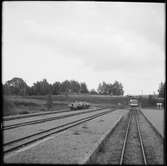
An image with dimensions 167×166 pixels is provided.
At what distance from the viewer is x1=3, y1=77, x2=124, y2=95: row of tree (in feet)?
381

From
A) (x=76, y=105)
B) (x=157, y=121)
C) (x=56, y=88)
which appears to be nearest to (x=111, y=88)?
(x=56, y=88)

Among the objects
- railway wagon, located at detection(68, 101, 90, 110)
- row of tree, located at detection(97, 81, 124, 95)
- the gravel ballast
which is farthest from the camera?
row of tree, located at detection(97, 81, 124, 95)

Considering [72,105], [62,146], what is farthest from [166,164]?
[72,105]

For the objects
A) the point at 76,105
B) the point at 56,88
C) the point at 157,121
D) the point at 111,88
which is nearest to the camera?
the point at 157,121

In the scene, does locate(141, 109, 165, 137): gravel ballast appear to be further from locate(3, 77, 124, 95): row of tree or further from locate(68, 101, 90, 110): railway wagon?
locate(3, 77, 124, 95): row of tree

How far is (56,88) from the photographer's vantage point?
4811 inches

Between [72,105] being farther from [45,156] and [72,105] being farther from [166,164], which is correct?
[166,164]

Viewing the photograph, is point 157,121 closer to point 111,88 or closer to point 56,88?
point 56,88

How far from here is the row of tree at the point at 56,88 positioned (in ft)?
381

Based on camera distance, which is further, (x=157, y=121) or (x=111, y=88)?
(x=111, y=88)

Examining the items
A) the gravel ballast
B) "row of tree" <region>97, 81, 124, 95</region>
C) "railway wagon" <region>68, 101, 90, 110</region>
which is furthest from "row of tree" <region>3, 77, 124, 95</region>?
the gravel ballast

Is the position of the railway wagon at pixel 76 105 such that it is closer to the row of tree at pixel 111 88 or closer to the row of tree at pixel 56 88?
the row of tree at pixel 56 88

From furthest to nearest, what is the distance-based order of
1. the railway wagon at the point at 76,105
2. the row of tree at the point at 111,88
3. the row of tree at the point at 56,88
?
the row of tree at the point at 111,88
the row of tree at the point at 56,88
the railway wagon at the point at 76,105

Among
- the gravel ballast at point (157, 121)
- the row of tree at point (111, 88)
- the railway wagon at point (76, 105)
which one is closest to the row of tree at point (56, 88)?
the row of tree at point (111, 88)
